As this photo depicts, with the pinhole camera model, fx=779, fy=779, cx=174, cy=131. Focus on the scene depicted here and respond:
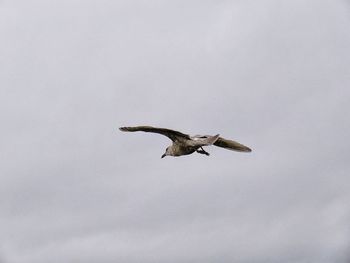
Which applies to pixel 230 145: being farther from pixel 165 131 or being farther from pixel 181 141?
pixel 165 131

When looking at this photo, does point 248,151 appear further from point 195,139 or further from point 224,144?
point 195,139

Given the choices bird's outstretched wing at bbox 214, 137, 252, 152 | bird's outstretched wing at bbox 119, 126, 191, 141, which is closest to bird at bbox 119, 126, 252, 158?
bird's outstretched wing at bbox 119, 126, 191, 141

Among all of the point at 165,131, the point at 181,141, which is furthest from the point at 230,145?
the point at 165,131

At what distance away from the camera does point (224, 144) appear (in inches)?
2232

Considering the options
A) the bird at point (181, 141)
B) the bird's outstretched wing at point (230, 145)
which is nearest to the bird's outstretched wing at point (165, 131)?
the bird at point (181, 141)

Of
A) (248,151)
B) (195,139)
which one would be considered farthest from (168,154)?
(248,151)

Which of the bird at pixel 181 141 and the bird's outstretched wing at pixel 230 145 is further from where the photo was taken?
the bird's outstretched wing at pixel 230 145

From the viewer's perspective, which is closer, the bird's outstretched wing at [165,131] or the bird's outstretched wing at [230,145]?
the bird's outstretched wing at [165,131]

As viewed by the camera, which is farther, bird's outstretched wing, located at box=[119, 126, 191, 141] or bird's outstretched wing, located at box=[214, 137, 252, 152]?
bird's outstretched wing, located at box=[214, 137, 252, 152]

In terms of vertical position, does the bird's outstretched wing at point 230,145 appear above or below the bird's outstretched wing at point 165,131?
above

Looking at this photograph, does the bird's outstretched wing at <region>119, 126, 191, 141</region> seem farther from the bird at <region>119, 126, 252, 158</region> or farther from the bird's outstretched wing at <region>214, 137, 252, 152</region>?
the bird's outstretched wing at <region>214, 137, 252, 152</region>

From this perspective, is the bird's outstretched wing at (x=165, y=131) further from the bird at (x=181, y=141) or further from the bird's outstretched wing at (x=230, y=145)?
the bird's outstretched wing at (x=230, y=145)

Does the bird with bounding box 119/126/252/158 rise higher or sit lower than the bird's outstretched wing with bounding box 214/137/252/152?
lower

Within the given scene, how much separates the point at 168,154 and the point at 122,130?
354 cm
